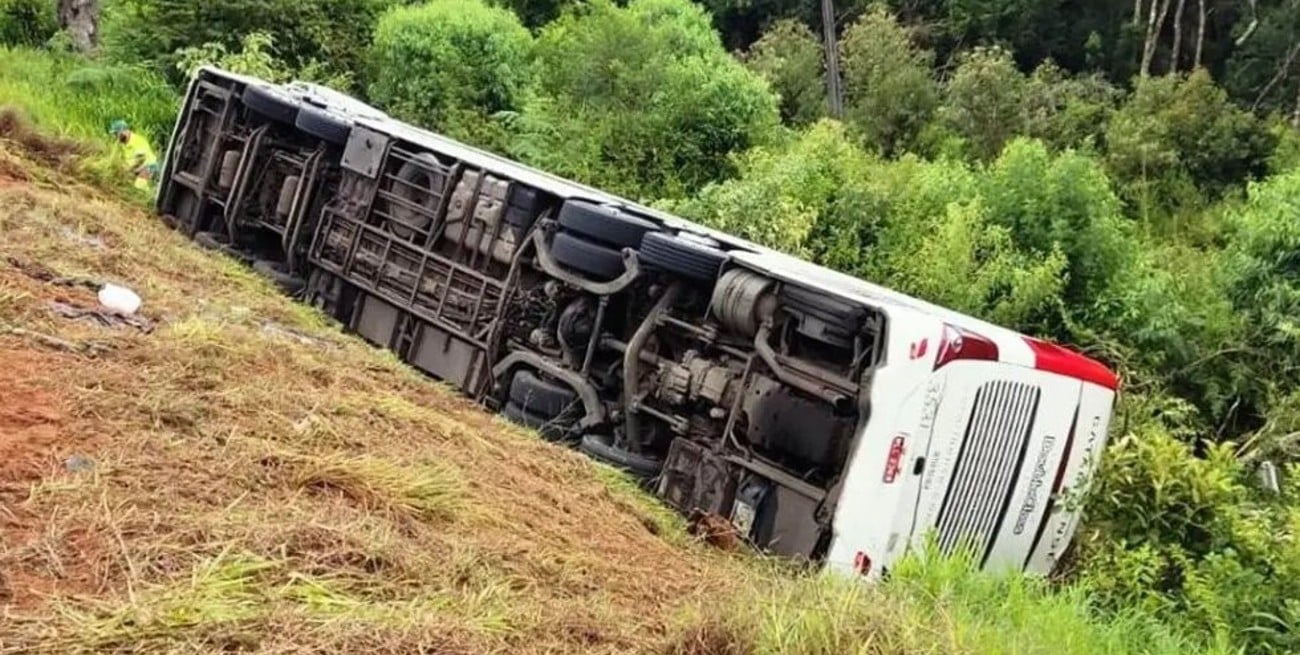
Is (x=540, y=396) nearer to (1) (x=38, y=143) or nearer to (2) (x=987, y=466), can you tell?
(2) (x=987, y=466)

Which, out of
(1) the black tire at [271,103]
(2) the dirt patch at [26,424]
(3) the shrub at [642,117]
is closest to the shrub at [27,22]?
(3) the shrub at [642,117]

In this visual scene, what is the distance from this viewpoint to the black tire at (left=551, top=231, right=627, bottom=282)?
680 cm

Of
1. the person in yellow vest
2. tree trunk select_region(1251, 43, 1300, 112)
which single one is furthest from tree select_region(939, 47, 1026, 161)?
the person in yellow vest

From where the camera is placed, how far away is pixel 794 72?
81.3 feet

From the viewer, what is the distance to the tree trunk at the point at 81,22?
56.3 ft

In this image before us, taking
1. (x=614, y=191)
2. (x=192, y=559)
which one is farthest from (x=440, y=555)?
(x=614, y=191)

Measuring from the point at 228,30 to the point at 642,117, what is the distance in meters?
5.63

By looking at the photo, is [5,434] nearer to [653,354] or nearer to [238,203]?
[653,354]

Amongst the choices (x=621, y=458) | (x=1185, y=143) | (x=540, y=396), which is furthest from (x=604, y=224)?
(x=1185, y=143)

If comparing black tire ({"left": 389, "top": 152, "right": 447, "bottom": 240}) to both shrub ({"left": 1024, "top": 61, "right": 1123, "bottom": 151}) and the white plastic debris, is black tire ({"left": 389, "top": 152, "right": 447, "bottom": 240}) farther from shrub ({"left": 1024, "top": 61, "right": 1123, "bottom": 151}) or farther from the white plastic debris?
shrub ({"left": 1024, "top": 61, "right": 1123, "bottom": 151})

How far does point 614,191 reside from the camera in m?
13.4

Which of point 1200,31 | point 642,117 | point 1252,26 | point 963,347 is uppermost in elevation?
point 1252,26

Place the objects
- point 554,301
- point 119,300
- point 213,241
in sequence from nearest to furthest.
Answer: point 119,300, point 554,301, point 213,241

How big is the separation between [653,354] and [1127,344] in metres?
5.56
